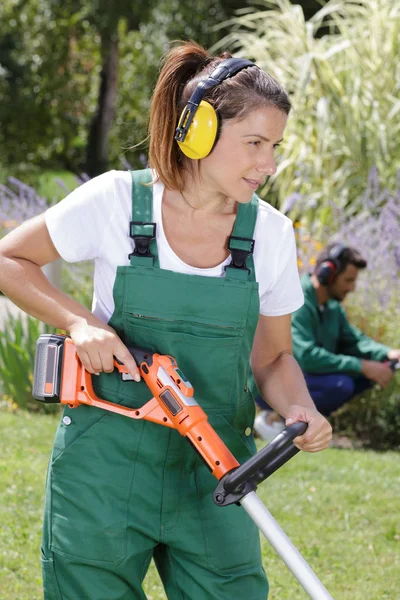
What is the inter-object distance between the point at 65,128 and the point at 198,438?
1789 centimetres

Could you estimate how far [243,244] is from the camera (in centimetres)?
A: 220

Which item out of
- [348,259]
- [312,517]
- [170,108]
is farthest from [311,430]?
[348,259]

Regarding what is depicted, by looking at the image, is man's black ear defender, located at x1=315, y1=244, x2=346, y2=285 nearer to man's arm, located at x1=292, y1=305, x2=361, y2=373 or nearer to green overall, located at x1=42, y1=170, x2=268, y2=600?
man's arm, located at x1=292, y1=305, x2=361, y2=373

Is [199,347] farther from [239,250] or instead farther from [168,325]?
[239,250]

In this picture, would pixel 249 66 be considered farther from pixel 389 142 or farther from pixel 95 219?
pixel 389 142

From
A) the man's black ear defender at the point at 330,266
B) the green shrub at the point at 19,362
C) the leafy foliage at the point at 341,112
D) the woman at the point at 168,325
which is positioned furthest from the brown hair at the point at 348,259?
the woman at the point at 168,325

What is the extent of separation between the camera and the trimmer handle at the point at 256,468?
192 cm

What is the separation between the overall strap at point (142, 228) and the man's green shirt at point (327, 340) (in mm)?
3488

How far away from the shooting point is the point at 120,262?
7.14ft

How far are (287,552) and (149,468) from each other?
39cm

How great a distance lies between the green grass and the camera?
12.1 ft

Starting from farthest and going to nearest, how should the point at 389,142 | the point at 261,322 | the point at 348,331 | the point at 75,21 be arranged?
the point at 75,21 < the point at 389,142 < the point at 348,331 < the point at 261,322

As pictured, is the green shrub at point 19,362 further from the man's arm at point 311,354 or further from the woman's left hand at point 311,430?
the woman's left hand at point 311,430

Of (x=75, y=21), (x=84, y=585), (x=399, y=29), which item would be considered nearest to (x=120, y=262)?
(x=84, y=585)
